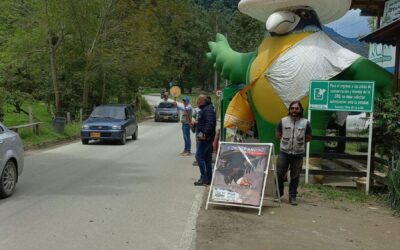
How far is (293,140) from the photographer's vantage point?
8531mm

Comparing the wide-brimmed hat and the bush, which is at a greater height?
the wide-brimmed hat

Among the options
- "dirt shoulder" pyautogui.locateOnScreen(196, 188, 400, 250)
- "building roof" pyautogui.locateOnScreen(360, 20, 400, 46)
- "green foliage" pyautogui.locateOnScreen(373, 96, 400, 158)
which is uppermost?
"building roof" pyautogui.locateOnScreen(360, 20, 400, 46)

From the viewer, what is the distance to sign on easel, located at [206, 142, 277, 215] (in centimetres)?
804

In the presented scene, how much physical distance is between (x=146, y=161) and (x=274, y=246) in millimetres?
8345

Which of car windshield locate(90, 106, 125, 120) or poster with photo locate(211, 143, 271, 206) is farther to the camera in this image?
car windshield locate(90, 106, 125, 120)

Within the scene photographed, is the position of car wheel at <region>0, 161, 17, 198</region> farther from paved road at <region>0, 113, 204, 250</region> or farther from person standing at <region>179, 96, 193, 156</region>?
person standing at <region>179, 96, 193, 156</region>

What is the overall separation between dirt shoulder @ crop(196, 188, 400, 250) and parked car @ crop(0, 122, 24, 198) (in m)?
3.26

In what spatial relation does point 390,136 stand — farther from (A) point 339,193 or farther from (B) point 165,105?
(B) point 165,105

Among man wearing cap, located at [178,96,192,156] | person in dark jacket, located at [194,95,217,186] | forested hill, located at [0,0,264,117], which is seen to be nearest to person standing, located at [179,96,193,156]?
man wearing cap, located at [178,96,192,156]

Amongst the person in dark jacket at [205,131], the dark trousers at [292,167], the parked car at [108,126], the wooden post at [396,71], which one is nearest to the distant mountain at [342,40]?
the wooden post at [396,71]

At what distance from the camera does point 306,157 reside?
33.1 ft

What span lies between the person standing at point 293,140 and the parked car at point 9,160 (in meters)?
4.48

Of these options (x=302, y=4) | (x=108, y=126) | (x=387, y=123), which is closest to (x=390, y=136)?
(x=387, y=123)

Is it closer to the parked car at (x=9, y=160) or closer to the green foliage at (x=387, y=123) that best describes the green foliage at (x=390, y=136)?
the green foliage at (x=387, y=123)
